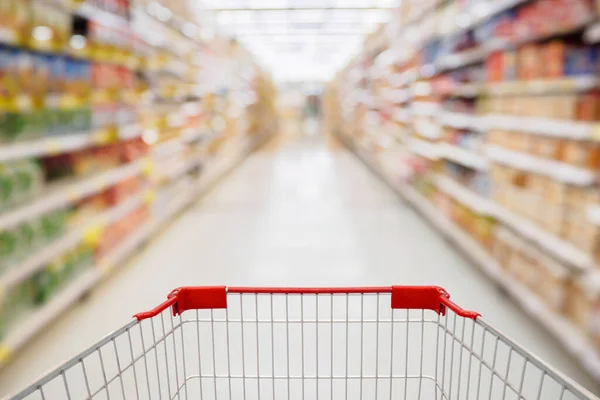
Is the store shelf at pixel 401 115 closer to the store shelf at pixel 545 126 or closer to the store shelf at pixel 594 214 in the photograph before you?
the store shelf at pixel 545 126

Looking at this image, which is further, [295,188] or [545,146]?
[295,188]

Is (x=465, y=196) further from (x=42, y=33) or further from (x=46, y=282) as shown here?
(x=42, y=33)

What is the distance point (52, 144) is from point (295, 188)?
186 inches

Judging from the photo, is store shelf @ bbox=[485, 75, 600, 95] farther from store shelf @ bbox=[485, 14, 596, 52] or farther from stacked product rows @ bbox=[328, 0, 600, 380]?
store shelf @ bbox=[485, 14, 596, 52]

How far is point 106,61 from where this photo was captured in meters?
3.80

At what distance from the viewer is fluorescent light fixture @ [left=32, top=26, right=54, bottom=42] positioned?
2716 mm

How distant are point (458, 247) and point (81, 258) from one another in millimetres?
3112

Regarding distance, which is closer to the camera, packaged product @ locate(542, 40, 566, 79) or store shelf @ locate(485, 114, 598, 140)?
store shelf @ locate(485, 114, 598, 140)

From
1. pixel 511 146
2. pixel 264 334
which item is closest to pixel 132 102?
pixel 264 334

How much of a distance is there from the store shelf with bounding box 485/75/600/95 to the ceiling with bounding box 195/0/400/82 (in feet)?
14.2

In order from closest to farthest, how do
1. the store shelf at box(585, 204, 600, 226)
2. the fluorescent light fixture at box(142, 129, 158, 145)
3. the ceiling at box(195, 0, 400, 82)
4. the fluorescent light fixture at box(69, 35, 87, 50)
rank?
the store shelf at box(585, 204, 600, 226) → the fluorescent light fixture at box(69, 35, 87, 50) → the fluorescent light fixture at box(142, 129, 158, 145) → the ceiling at box(195, 0, 400, 82)

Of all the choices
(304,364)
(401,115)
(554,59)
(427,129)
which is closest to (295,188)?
(401,115)

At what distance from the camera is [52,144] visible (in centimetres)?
288

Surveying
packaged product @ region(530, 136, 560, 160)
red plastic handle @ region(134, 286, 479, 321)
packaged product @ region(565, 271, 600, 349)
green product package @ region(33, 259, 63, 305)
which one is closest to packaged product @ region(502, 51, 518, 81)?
packaged product @ region(530, 136, 560, 160)
